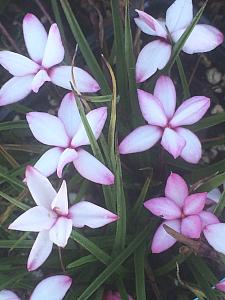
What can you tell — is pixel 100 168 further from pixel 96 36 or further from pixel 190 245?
pixel 96 36

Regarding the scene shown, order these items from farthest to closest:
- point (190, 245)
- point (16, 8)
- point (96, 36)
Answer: point (16, 8) → point (96, 36) → point (190, 245)

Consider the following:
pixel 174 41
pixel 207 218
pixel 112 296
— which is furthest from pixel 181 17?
pixel 112 296

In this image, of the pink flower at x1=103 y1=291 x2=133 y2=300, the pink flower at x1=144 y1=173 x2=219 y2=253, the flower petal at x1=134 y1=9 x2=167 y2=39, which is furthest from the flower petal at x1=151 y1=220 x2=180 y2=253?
the flower petal at x1=134 y1=9 x2=167 y2=39

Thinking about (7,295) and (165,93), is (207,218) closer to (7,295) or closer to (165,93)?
(165,93)

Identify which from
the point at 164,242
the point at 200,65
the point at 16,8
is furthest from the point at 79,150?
the point at 16,8

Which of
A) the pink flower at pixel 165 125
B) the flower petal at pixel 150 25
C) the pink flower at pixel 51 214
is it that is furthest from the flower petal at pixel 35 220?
the flower petal at pixel 150 25

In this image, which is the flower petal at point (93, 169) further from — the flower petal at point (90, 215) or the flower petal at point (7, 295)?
the flower petal at point (7, 295)
